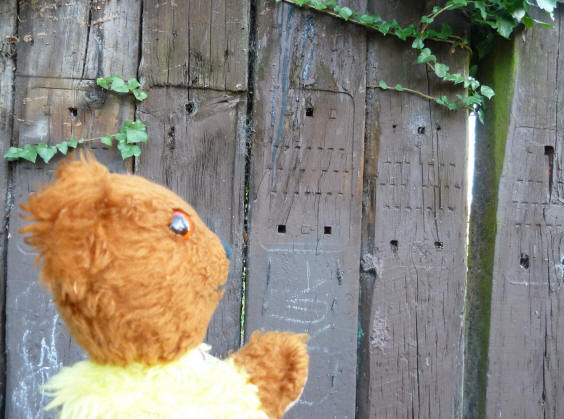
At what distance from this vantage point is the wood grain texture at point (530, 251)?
5.41ft

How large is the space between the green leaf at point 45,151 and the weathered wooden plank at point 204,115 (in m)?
0.27

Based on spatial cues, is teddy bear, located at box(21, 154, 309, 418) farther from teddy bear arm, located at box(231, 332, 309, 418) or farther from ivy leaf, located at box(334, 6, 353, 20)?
ivy leaf, located at box(334, 6, 353, 20)

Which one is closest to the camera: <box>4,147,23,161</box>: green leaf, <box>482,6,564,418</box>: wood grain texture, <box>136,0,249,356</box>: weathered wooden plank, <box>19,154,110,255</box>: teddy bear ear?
<box>19,154,110,255</box>: teddy bear ear

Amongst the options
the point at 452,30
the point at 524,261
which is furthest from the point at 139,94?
the point at 524,261

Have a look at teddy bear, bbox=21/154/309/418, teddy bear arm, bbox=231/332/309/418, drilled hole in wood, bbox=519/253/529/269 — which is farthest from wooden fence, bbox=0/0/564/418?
teddy bear, bbox=21/154/309/418

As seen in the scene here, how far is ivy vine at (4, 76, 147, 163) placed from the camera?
1.44m

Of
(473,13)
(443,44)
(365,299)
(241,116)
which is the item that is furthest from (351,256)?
(473,13)

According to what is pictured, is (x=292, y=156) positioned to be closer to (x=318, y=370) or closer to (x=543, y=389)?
(x=318, y=370)

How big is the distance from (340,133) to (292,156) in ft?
0.65

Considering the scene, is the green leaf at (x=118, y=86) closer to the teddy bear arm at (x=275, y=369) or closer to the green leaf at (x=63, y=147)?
the green leaf at (x=63, y=147)

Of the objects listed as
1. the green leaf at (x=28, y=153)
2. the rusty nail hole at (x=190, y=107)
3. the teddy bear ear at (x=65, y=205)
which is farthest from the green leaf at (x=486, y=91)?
the green leaf at (x=28, y=153)

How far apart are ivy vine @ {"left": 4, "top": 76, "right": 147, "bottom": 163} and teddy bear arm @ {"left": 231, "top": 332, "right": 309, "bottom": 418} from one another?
0.85m

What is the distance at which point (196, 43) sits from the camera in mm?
1573

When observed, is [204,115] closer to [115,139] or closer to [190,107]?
[190,107]
